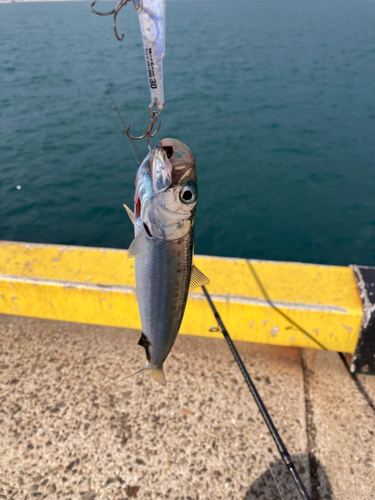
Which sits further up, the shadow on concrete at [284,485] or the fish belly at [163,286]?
the fish belly at [163,286]

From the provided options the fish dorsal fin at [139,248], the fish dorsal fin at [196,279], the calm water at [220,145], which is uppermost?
the fish dorsal fin at [139,248]

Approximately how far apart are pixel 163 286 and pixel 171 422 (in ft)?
6.79

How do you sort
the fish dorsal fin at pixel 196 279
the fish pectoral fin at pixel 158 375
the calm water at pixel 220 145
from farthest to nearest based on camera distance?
the calm water at pixel 220 145, the fish pectoral fin at pixel 158 375, the fish dorsal fin at pixel 196 279

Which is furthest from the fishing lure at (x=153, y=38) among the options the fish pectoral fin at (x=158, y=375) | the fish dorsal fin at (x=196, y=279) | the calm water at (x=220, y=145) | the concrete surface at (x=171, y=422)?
the calm water at (x=220, y=145)

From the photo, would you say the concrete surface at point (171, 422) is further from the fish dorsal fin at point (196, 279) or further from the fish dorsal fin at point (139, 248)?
the fish dorsal fin at point (139, 248)

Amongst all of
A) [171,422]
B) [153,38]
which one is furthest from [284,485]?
[153,38]

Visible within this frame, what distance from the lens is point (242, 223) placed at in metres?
9.27

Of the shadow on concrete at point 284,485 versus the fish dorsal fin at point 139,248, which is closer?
the fish dorsal fin at point 139,248

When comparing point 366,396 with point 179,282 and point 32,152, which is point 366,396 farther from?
point 32,152

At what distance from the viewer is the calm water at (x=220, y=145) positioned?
899 cm

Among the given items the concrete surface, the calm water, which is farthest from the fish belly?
the calm water

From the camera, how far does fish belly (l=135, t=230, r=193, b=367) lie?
1.78m

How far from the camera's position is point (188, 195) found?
1.66m

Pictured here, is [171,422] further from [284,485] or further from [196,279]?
[196,279]
